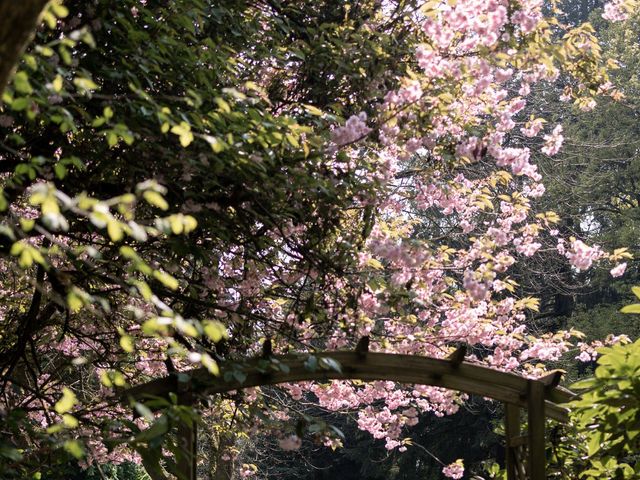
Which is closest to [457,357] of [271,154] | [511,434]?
[511,434]

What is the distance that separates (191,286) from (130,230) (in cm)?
295

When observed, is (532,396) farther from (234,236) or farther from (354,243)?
(234,236)

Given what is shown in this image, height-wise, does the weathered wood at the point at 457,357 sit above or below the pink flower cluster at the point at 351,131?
below

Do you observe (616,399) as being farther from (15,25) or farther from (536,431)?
(15,25)

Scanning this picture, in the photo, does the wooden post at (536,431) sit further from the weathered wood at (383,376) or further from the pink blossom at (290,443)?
the pink blossom at (290,443)

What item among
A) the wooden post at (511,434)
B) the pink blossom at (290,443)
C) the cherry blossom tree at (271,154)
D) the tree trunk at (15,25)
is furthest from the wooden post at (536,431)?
the tree trunk at (15,25)

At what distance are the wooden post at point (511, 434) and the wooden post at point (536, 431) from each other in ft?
1.12

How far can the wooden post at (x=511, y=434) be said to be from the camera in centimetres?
543

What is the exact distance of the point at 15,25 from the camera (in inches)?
69.3

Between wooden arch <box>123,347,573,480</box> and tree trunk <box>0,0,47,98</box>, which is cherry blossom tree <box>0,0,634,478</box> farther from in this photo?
tree trunk <box>0,0,47,98</box>

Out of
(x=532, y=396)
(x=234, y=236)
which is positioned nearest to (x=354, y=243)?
(x=234, y=236)

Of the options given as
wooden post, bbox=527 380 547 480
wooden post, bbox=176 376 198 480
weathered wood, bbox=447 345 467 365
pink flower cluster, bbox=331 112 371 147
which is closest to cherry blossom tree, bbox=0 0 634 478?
pink flower cluster, bbox=331 112 371 147

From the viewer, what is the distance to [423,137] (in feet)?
15.0

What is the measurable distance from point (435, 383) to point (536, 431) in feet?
2.23
